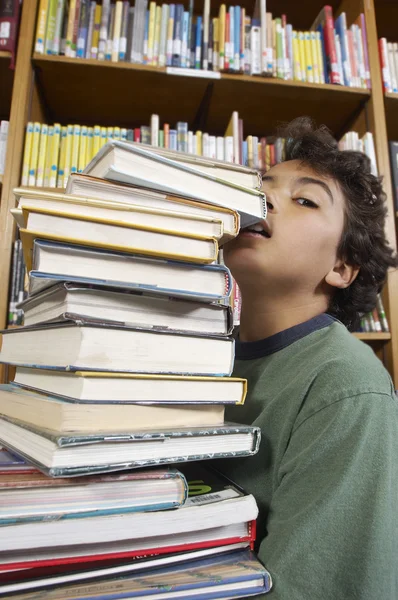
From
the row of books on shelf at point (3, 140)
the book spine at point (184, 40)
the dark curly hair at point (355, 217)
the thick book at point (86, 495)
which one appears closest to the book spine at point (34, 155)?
the row of books on shelf at point (3, 140)

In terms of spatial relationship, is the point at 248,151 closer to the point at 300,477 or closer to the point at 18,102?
the point at 18,102

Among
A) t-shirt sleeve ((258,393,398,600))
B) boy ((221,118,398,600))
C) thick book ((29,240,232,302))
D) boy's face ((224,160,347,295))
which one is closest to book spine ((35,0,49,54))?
boy ((221,118,398,600))

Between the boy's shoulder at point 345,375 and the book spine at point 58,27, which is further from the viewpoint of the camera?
the book spine at point 58,27

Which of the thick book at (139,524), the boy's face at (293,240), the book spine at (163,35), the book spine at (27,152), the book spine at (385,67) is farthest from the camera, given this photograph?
the book spine at (385,67)

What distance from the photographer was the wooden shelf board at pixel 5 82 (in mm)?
1416

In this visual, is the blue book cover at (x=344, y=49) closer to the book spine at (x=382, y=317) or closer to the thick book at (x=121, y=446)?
the book spine at (x=382, y=317)

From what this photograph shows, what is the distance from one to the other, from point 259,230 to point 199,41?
1074mm

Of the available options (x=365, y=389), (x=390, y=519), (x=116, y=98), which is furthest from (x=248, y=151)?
(x=390, y=519)

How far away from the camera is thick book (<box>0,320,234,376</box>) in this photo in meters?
0.42

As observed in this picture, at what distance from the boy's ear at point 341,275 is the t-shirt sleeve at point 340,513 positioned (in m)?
0.41

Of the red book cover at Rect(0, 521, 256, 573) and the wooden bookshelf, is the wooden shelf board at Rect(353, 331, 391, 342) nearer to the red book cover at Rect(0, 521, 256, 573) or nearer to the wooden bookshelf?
the wooden bookshelf

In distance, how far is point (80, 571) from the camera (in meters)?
0.39

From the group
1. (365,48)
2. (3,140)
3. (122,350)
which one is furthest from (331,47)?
(122,350)

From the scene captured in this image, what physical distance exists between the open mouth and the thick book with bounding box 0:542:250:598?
526 millimetres
